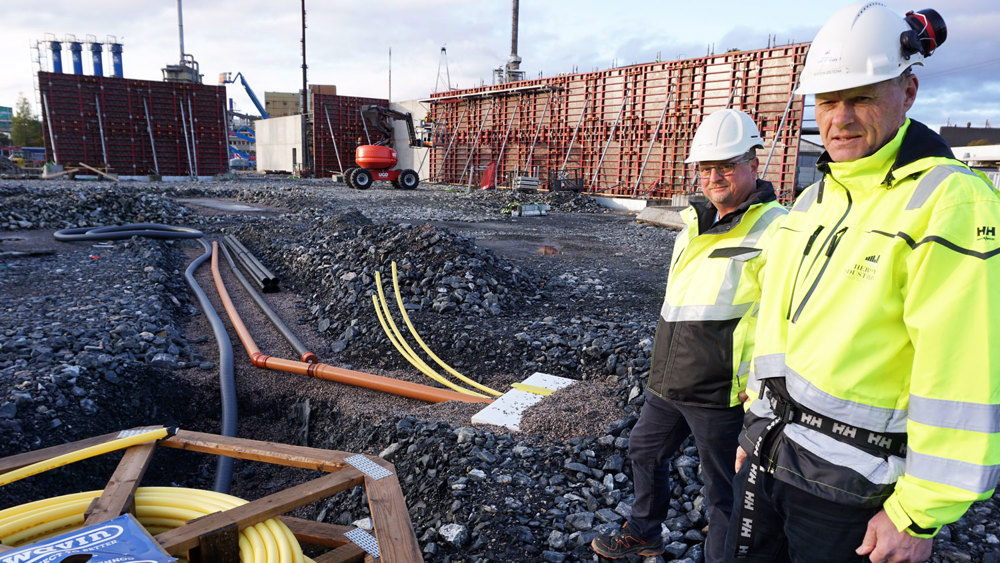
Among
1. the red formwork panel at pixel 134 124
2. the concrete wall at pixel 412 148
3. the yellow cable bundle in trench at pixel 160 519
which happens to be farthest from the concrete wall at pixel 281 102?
the yellow cable bundle in trench at pixel 160 519

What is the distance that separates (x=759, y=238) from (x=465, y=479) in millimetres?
2050

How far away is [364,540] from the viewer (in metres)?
2.32

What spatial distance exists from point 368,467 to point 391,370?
3.52 m

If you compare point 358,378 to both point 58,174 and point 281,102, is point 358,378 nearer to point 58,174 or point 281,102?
point 58,174

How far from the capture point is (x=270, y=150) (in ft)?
135

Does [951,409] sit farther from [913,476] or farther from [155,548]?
[155,548]

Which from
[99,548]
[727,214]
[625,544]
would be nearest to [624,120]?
[727,214]

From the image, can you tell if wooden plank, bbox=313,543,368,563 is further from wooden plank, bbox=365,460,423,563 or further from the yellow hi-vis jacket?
the yellow hi-vis jacket

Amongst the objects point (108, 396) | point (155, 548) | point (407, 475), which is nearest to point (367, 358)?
point (108, 396)

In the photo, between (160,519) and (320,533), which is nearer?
(160,519)

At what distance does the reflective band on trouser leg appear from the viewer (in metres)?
1.74

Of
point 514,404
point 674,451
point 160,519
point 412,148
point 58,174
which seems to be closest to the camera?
point 160,519

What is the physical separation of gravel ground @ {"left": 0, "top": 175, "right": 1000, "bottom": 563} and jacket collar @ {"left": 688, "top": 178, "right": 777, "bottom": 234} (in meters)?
1.54

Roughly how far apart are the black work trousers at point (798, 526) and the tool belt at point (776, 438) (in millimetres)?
10
